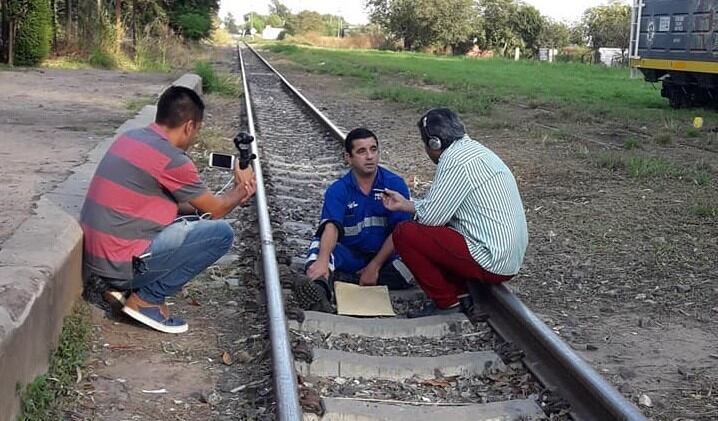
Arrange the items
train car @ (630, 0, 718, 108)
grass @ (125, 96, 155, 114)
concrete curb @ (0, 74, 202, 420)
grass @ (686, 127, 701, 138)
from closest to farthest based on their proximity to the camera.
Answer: concrete curb @ (0, 74, 202, 420) < grass @ (686, 127, 701, 138) < grass @ (125, 96, 155, 114) < train car @ (630, 0, 718, 108)

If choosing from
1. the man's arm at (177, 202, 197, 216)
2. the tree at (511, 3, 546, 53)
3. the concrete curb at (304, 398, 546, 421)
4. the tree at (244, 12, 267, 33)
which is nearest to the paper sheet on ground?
the man's arm at (177, 202, 197, 216)

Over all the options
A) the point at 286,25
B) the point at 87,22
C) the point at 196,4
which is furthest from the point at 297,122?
the point at 286,25

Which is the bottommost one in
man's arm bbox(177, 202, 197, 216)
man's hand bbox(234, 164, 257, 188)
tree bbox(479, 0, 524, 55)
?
man's arm bbox(177, 202, 197, 216)

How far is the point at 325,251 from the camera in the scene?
5.54 metres

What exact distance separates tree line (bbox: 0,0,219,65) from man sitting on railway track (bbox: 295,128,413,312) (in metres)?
20.5

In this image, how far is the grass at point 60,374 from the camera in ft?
→ 12.0

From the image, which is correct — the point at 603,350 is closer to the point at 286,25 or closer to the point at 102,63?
the point at 102,63

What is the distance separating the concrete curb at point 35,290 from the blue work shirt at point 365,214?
1.54 metres

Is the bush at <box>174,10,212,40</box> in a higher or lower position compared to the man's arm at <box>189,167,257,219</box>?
higher

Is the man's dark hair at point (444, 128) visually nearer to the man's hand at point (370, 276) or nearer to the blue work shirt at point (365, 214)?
the blue work shirt at point (365, 214)

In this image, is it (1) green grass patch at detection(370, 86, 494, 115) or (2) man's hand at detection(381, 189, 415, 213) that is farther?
(1) green grass patch at detection(370, 86, 494, 115)

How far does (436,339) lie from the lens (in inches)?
197

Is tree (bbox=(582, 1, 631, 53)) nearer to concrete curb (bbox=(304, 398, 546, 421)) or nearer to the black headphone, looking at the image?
the black headphone

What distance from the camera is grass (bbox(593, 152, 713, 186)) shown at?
9742mm
